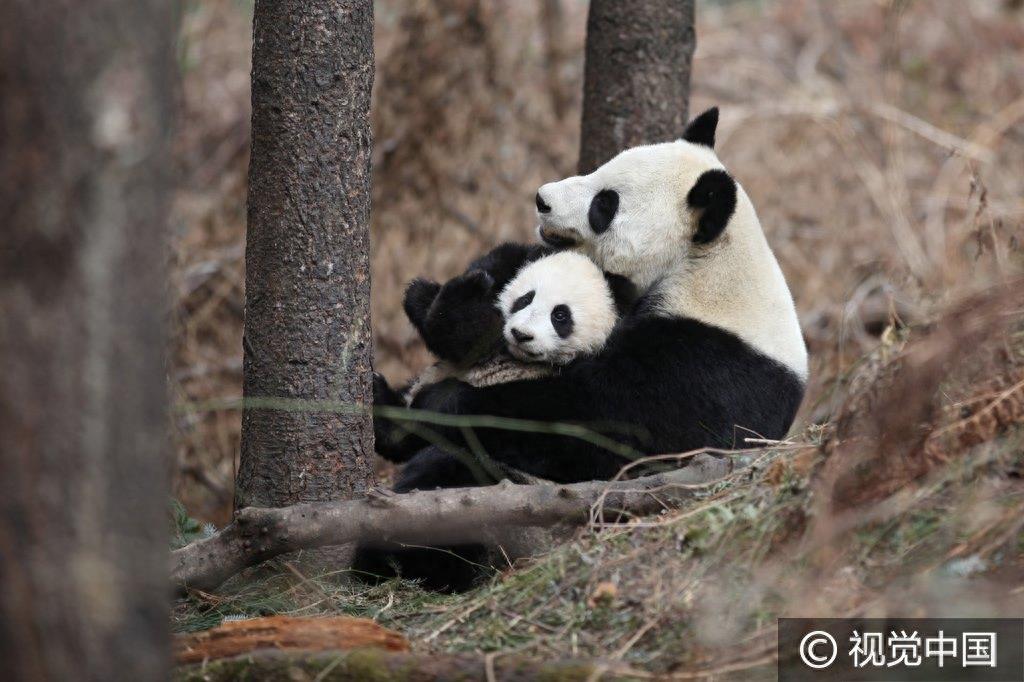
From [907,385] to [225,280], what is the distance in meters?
5.29

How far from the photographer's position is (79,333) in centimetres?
168

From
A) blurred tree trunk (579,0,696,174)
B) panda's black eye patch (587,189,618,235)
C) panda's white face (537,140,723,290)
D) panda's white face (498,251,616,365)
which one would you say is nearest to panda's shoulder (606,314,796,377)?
panda's white face (498,251,616,365)

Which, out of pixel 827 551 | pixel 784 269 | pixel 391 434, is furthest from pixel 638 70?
pixel 784 269

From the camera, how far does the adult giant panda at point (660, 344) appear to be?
11.9 feet

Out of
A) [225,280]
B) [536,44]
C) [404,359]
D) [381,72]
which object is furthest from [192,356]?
[536,44]

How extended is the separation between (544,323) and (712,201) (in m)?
0.71

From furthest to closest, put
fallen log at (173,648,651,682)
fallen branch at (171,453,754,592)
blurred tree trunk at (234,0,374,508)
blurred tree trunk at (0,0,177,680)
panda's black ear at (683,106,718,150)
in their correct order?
panda's black ear at (683,106,718,150) → blurred tree trunk at (234,0,374,508) → fallen branch at (171,453,754,592) → fallen log at (173,648,651,682) → blurred tree trunk at (0,0,177,680)

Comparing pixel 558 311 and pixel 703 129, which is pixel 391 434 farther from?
pixel 703 129

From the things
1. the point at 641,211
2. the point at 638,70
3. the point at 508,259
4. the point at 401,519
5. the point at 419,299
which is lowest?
the point at 401,519

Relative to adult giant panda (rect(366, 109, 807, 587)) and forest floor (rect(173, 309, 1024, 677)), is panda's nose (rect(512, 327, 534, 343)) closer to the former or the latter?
adult giant panda (rect(366, 109, 807, 587))

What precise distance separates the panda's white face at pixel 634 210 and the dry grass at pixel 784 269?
77 centimetres

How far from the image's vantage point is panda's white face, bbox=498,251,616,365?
12.2ft

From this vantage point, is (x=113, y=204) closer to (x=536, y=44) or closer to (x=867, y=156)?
(x=536, y=44)

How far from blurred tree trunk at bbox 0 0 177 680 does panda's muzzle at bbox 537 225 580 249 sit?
7.76 feet
